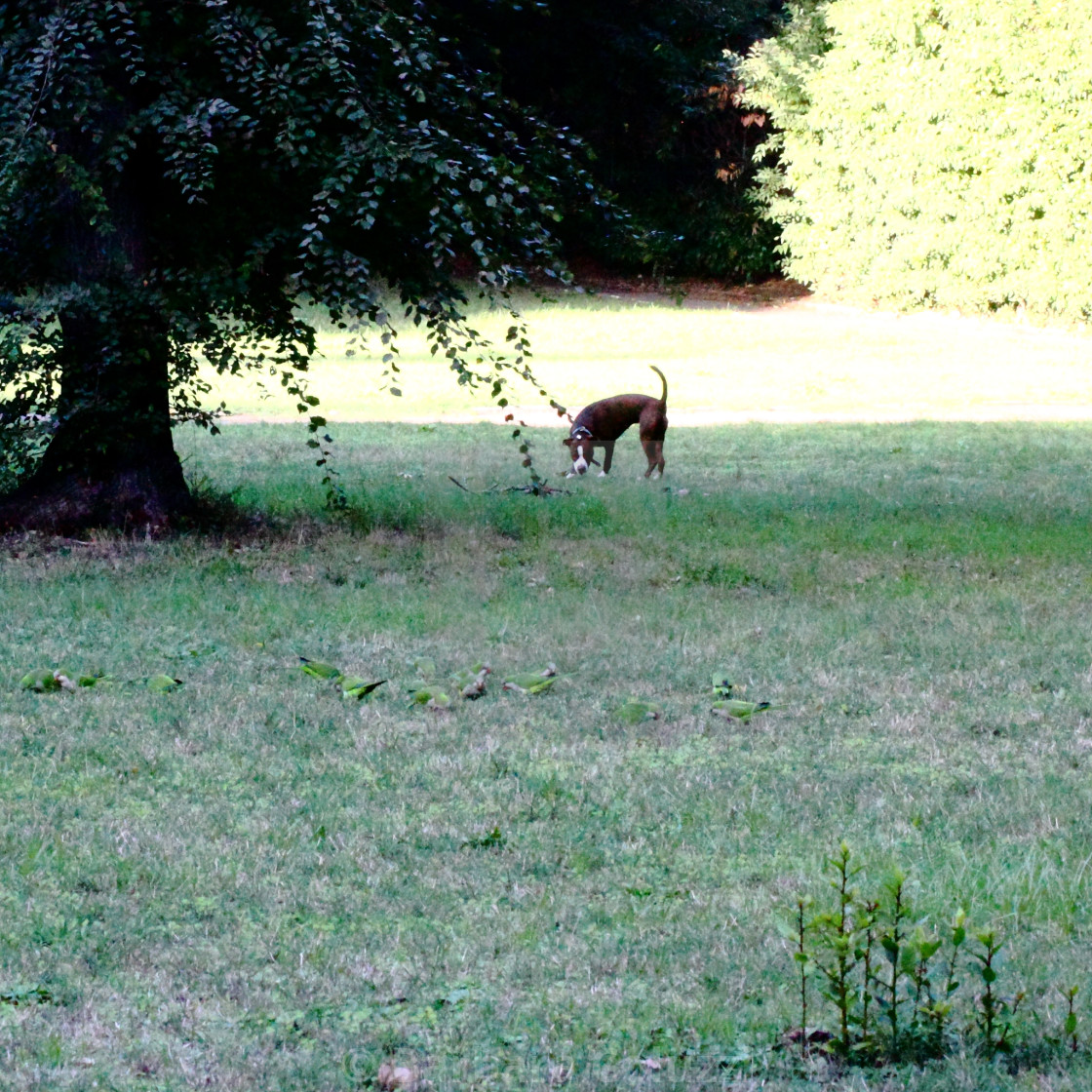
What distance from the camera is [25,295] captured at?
27.5ft

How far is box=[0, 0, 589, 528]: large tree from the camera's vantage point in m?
7.76

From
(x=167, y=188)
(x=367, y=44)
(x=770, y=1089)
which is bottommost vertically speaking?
(x=770, y=1089)

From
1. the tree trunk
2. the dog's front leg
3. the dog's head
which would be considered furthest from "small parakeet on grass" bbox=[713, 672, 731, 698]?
the dog's front leg

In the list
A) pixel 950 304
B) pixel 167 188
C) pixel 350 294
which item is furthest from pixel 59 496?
pixel 950 304

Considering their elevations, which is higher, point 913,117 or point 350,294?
point 913,117

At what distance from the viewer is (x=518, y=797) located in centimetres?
470

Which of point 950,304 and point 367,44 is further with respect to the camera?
point 950,304

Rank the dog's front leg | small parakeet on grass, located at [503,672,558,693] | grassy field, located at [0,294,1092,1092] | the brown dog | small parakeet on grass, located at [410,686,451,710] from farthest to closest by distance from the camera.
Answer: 1. the dog's front leg
2. the brown dog
3. small parakeet on grass, located at [503,672,558,693]
4. small parakeet on grass, located at [410,686,451,710]
5. grassy field, located at [0,294,1092,1092]

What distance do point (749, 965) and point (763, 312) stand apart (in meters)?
30.6

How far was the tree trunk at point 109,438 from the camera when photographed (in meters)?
8.24

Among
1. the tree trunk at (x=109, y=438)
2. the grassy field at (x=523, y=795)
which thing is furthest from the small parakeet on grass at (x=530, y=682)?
the tree trunk at (x=109, y=438)

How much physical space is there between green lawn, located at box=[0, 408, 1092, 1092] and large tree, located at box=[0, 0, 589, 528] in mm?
969

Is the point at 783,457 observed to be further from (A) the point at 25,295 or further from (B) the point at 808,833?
(B) the point at 808,833

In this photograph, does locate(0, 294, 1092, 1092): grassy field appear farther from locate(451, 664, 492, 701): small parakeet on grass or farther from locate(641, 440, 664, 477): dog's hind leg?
locate(641, 440, 664, 477): dog's hind leg
